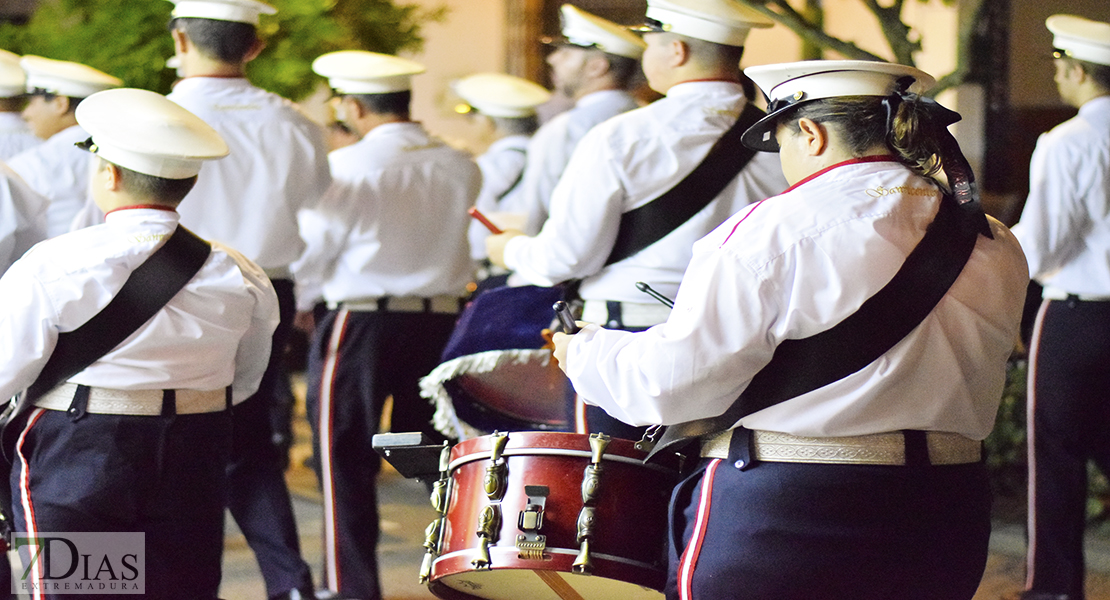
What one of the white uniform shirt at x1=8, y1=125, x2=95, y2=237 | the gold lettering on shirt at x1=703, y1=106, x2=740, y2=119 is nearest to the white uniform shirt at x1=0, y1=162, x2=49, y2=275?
the white uniform shirt at x1=8, y1=125, x2=95, y2=237

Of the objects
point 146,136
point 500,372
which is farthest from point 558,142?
point 146,136

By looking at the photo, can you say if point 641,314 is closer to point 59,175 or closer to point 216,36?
point 216,36

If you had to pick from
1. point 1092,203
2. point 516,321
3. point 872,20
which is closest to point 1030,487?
point 1092,203

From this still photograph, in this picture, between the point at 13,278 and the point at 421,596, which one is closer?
the point at 13,278

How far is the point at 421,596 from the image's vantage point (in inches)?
162

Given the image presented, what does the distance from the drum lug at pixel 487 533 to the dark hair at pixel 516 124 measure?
456 centimetres

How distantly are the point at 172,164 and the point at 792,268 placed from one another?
1.52m

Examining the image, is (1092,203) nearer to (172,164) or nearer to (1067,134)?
(1067,134)

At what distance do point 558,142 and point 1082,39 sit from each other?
2124 mm

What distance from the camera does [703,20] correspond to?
124 inches

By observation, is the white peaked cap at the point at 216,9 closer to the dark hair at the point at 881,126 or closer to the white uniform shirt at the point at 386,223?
the white uniform shirt at the point at 386,223

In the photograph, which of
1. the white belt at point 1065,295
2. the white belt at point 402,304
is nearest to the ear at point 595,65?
the white belt at point 402,304

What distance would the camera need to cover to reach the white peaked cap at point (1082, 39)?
3842mm

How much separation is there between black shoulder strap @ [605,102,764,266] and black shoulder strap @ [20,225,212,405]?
1.10 meters
